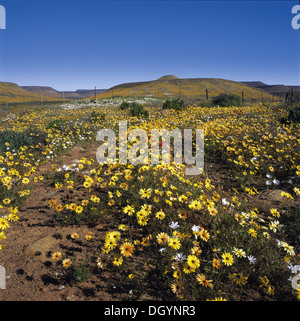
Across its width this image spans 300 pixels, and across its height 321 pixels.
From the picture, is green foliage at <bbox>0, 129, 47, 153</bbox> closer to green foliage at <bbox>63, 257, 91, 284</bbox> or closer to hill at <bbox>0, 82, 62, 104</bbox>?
→ green foliage at <bbox>63, 257, 91, 284</bbox>

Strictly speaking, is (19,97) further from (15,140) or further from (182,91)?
(15,140)

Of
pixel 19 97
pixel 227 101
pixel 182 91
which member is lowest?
pixel 227 101

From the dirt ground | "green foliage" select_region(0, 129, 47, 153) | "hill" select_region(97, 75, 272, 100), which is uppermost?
Answer: "hill" select_region(97, 75, 272, 100)

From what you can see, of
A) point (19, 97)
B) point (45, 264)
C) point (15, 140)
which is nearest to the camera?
point (45, 264)

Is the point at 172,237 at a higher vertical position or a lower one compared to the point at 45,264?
higher

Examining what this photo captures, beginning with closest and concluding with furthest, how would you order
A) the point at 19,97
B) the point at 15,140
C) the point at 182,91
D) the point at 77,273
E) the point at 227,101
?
the point at 77,273
the point at 15,140
the point at 227,101
the point at 182,91
the point at 19,97

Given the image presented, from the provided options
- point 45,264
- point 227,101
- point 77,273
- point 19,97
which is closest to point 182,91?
point 227,101

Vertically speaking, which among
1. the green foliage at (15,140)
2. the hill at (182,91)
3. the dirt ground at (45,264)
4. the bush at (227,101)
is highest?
the hill at (182,91)

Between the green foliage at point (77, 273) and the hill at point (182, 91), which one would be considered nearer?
the green foliage at point (77, 273)

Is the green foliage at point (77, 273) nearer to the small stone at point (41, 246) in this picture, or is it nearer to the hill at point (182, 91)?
the small stone at point (41, 246)

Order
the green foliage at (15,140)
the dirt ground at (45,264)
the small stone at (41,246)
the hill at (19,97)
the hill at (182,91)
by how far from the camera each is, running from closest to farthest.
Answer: the dirt ground at (45,264)
the small stone at (41,246)
the green foliage at (15,140)
the hill at (182,91)
the hill at (19,97)

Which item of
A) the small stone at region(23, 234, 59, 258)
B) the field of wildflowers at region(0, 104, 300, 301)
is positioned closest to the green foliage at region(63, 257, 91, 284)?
the field of wildflowers at region(0, 104, 300, 301)

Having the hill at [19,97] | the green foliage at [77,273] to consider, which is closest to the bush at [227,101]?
the green foliage at [77,273]
